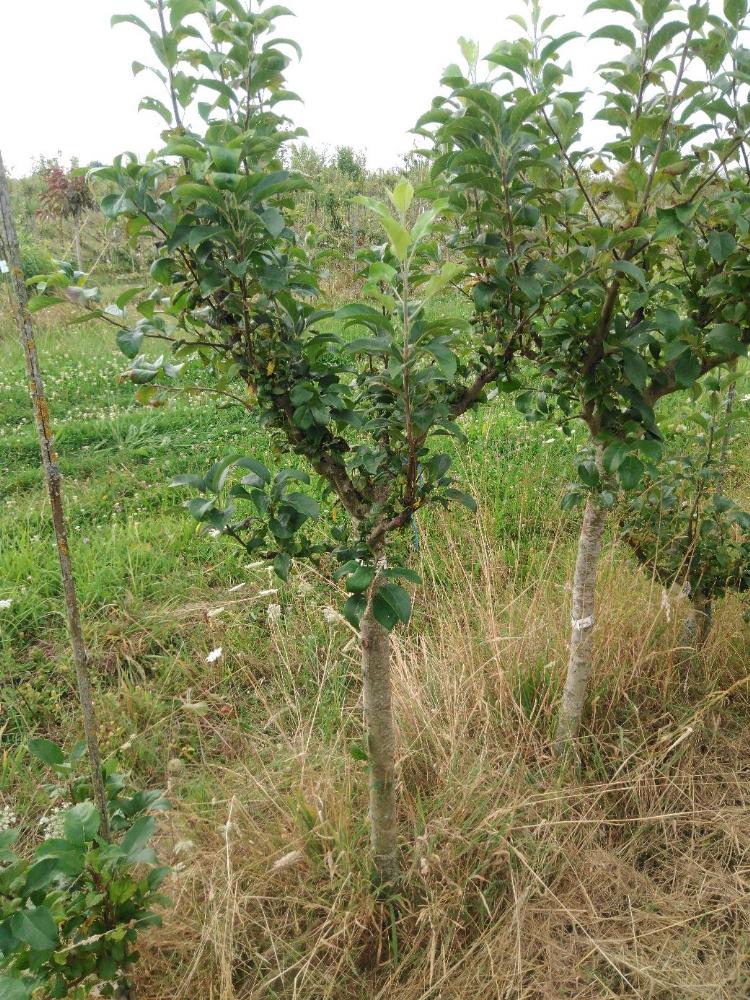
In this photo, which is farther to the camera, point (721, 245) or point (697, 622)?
point (697, 622)

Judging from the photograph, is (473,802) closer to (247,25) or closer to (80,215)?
(247,25)

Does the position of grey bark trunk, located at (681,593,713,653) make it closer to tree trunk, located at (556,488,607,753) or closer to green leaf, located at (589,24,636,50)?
tree trunk, located at (556,488,607,753)

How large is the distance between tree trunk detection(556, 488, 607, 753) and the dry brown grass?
13 cm

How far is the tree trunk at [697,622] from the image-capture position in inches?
94.3

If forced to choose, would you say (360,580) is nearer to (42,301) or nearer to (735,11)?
(42,301)

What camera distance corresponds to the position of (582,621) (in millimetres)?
1941

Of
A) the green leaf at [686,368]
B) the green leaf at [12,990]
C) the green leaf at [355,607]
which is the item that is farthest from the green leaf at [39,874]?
the green leaf at [686,368]

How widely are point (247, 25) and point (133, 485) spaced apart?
3219 mm

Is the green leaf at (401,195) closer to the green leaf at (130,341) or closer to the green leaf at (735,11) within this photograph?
the green leaf at (130,341)

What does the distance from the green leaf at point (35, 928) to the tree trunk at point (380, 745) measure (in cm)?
68

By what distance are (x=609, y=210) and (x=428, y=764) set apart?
5.04 ft

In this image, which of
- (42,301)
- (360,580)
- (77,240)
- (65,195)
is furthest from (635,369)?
(65,195)

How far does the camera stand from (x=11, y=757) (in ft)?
8.05

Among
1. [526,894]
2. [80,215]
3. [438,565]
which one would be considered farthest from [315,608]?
[80,215]
